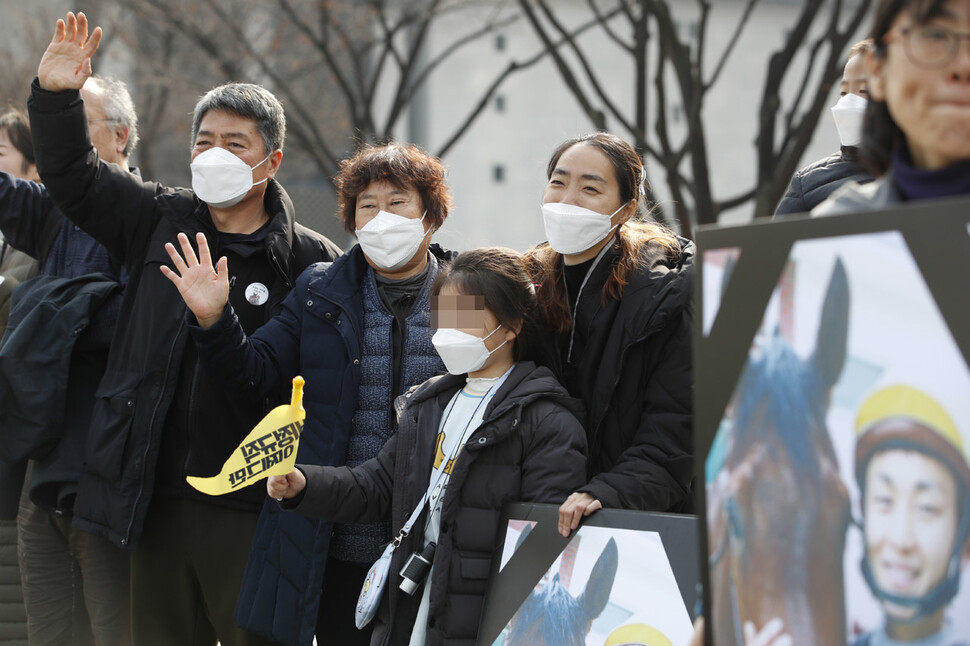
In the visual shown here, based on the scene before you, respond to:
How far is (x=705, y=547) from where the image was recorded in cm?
150

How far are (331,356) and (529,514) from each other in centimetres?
98

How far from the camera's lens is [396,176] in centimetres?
352

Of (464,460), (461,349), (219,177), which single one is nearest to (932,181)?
(464,460)

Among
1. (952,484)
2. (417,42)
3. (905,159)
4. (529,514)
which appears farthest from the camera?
(417,42)

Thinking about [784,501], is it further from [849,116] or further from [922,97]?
[849,116]

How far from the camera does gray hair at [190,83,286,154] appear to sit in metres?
3.81

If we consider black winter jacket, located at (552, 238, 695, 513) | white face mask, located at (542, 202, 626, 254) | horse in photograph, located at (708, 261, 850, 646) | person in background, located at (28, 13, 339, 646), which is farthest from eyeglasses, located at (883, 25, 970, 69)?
person in background, located at (28, 13, 339, 646)

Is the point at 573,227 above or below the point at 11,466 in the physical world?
above

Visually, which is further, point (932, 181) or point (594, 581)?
point (594, 581)

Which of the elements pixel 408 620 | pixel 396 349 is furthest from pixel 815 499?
pixel 396 349

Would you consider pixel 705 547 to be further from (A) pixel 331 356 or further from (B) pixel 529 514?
(A) pixel 331 356

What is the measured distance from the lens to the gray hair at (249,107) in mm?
3809

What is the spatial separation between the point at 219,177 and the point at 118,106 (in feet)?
3.59

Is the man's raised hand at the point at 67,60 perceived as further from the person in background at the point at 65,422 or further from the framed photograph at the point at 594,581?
the framed photograph at the point at 594,581
